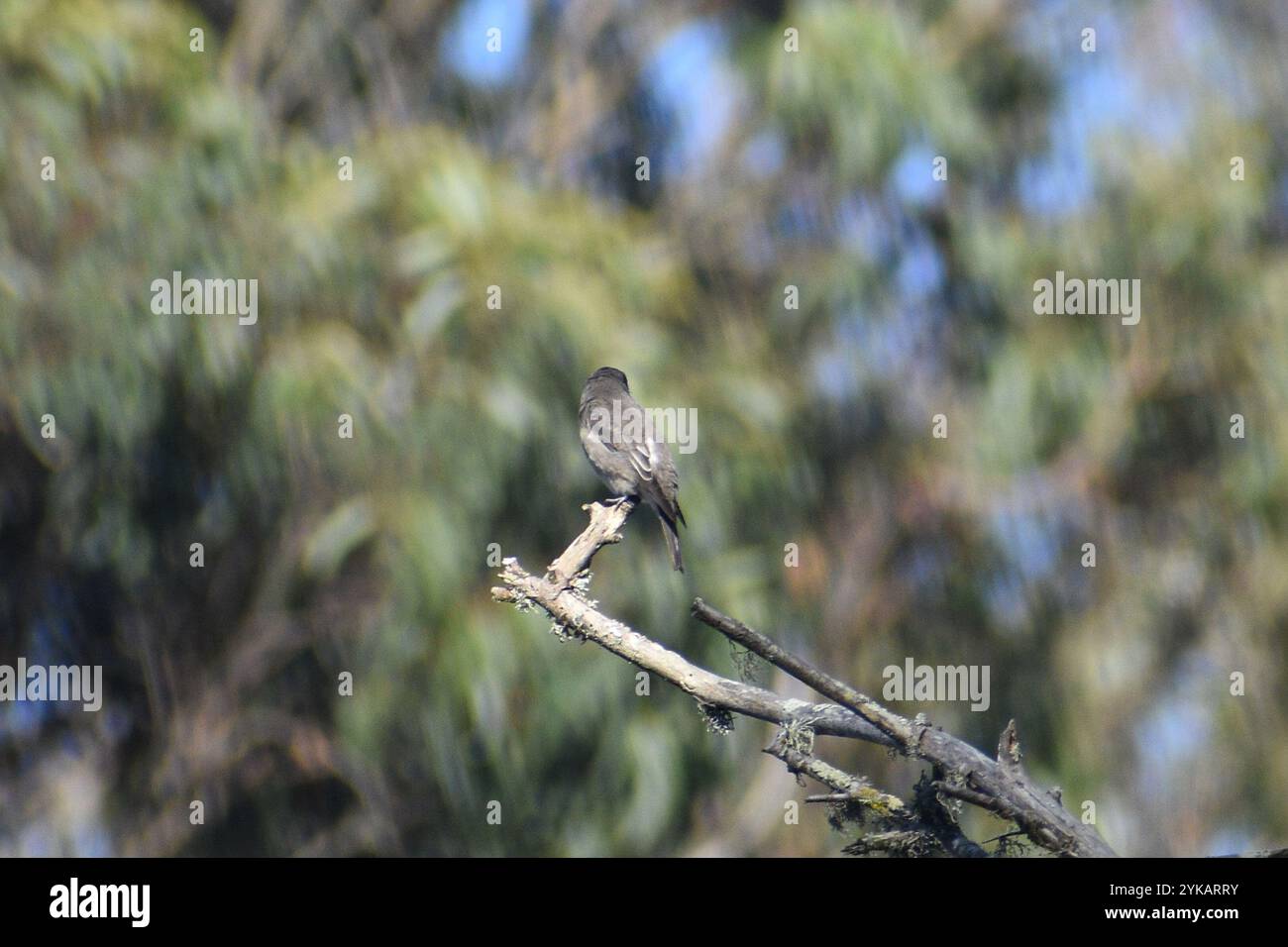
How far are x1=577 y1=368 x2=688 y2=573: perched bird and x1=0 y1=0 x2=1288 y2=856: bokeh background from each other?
2.32ft

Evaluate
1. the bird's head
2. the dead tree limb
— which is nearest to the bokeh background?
the bird's head

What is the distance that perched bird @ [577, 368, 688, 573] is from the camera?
4.14 metres

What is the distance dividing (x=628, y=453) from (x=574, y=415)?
100cm

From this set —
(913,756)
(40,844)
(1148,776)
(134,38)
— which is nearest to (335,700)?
(40,844)

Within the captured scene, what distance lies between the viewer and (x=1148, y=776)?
5891mm

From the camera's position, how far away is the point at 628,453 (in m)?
4.20

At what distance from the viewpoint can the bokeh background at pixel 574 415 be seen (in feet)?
16.6

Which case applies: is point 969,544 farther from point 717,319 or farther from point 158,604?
point 158,604

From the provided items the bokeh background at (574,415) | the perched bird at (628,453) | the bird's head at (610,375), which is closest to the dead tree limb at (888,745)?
the perched bird at (628,453)

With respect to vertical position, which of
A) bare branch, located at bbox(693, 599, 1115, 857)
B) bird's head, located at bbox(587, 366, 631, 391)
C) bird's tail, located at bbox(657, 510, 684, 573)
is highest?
bird's head, located at bbox(587, 366, 631, 391)

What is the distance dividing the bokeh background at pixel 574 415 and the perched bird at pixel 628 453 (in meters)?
0.71

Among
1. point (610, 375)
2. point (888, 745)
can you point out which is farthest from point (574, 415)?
point (888, 745)

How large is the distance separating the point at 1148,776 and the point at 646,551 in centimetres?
212

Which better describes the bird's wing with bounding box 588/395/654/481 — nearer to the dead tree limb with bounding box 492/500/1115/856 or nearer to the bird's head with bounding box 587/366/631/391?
the bird's head with bounding box 587/366/631/391
